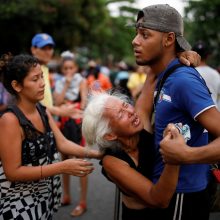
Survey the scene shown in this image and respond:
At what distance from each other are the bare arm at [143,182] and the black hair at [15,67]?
3.03 feet

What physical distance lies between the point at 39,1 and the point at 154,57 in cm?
1595

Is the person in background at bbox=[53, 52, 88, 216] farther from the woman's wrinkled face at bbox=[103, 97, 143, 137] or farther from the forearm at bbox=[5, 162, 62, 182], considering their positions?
the woman's wrinkled face at bbox=[103, 97, 143, 137]

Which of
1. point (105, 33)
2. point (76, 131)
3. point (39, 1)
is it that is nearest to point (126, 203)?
point (76, 131)

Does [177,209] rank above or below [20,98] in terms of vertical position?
below

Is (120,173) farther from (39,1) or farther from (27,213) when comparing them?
(39,1)

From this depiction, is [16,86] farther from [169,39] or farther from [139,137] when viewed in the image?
[169,39]

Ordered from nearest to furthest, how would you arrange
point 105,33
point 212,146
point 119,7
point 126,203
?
point 212,146
point 126,203
point 105,33
point 119,7

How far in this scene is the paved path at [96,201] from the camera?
15.1 feet

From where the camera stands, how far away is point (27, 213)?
254 cm

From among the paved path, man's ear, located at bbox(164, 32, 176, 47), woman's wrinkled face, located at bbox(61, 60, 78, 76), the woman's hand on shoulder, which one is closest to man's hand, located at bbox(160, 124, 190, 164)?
man's ear, located at bbox(164, 32, 176, 47)

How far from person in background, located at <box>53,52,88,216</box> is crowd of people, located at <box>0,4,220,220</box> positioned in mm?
1869

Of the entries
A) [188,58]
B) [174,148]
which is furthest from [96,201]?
[174,148]

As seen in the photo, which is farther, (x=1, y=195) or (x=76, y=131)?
(x=76, y=131)

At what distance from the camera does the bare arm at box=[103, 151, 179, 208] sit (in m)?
1.84
